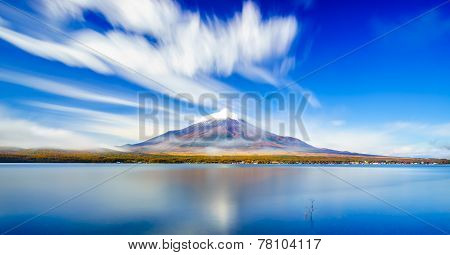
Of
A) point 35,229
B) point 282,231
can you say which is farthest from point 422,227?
point 35,229

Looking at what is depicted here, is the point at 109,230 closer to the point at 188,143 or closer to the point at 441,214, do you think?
the point at 441,214

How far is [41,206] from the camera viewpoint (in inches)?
515

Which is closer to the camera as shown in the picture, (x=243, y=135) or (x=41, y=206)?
(x=41, y=206)

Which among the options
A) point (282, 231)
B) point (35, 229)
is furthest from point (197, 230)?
point (35, 229)

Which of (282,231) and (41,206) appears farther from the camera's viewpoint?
(41,206)

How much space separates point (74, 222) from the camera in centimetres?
990

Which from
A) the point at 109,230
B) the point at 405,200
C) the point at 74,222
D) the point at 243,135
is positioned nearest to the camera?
the point at 109,230

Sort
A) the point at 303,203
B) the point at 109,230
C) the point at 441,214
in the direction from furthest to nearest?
the point at 303,203 → the point at 441,214 → the point at 109,230
